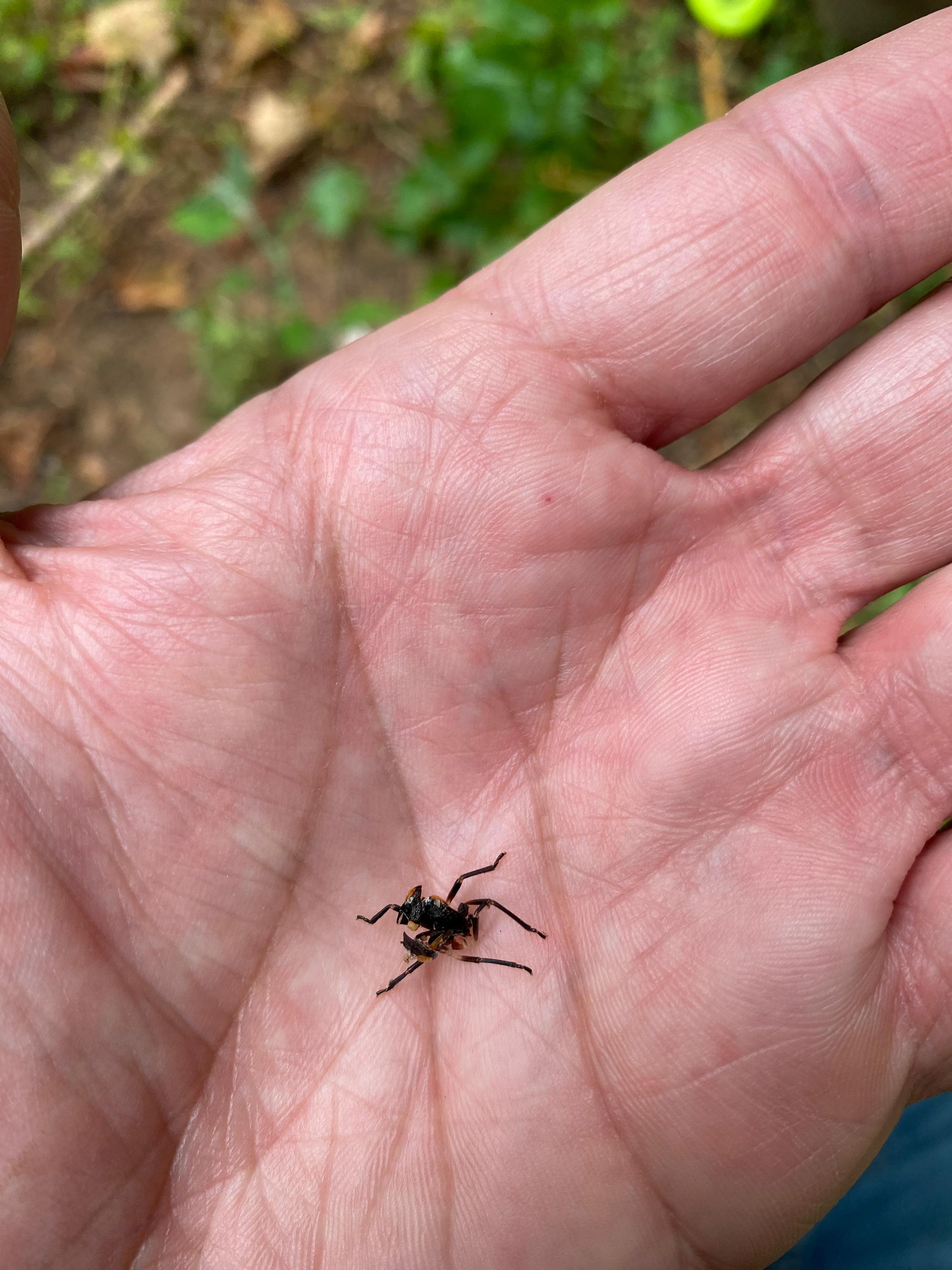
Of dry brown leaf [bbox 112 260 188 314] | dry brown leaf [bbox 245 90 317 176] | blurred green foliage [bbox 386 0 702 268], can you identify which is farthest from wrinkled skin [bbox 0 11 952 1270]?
dry brown leaf [bbox 245 90 317 176]

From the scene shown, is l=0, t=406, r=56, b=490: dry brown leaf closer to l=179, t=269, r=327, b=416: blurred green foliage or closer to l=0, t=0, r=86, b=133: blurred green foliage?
l=179, t=269, r=327, b=416: blurred green foliage

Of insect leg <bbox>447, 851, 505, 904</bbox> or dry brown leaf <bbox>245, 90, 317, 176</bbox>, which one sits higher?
dry brown leaf <bbox>245, 90, 317, 176</bbox>

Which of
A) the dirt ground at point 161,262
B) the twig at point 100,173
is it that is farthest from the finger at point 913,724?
the twig at point 100,173

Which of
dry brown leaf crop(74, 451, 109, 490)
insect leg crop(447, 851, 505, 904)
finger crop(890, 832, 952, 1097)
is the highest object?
dry brown leaf crop(74, 451, 109, 490)

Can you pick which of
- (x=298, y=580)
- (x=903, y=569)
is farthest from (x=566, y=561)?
(x=903, y=569)

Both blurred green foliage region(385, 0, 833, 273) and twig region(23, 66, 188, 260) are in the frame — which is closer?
blurred green foliage region(385, 0, 833, 273)

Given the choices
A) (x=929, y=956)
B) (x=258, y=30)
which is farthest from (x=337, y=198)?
(x=929, y=956)

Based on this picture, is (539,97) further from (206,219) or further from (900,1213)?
(900,1213)
